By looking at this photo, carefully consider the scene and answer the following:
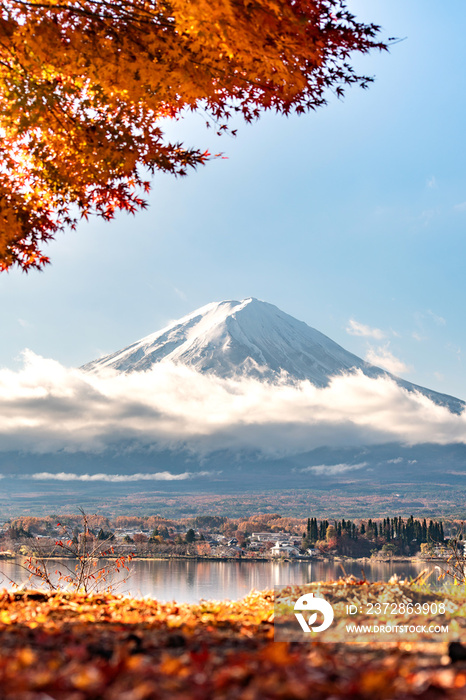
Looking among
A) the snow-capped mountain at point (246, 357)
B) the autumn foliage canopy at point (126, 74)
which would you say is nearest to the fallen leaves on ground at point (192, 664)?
the autumn foliage canopy at point (126, 74)

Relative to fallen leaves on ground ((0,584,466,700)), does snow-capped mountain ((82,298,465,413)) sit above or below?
above

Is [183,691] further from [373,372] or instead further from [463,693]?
[373,372]

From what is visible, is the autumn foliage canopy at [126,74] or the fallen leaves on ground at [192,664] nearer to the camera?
the fallen leaves on ground at [192,664]

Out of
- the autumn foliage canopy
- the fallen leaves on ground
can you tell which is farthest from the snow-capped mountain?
the fallen leaves on ground

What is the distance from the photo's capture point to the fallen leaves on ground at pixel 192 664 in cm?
214

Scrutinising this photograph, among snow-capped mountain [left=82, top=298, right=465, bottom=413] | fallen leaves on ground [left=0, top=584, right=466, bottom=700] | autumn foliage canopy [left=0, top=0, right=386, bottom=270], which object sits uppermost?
snow-capped mountain [left=82, top=298, right=465, bottom=413]

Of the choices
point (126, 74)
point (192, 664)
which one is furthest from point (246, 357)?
point (192, 664)

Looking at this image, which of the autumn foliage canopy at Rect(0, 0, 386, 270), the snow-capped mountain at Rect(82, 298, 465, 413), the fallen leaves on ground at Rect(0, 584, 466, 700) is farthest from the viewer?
the snow-capped mountain at Rect(82, 298, 465, 413)

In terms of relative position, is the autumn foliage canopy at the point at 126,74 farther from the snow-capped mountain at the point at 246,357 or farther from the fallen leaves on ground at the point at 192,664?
the snow-capped mountain at the point at 246,357

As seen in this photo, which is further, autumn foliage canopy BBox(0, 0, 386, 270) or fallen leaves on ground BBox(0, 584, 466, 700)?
autumn foliage canopy BBox(0, 0, 386, 270)

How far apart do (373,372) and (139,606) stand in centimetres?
19444

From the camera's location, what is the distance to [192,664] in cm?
252

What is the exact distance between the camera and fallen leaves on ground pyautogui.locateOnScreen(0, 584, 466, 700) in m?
2.14

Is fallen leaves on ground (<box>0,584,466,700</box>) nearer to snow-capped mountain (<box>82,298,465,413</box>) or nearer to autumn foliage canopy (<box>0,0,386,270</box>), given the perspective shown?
autumn foliage canopy (<box>0,0,386,270</box>)
